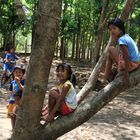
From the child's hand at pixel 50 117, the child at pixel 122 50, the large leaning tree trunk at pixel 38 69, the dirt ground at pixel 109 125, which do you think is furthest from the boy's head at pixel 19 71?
the large leaning tree trunk at pixel 38 69

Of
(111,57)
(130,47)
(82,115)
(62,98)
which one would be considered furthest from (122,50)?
(82,115)

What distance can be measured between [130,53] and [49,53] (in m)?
1.32

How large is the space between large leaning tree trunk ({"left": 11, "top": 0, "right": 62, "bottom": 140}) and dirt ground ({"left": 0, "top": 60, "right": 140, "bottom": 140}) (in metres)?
3.07

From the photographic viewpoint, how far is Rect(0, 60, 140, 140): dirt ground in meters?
7.17

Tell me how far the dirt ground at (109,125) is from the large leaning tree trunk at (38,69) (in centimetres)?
307

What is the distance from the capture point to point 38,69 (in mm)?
3383

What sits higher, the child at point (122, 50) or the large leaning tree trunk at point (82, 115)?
the child at point (122, 50)

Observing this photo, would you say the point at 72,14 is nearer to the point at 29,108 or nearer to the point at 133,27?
the point at 133,27

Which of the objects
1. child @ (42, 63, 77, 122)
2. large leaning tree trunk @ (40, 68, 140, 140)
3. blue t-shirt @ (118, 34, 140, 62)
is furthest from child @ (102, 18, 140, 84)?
child @ (42, 63, 77, 122)

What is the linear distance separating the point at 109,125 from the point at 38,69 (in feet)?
17.6

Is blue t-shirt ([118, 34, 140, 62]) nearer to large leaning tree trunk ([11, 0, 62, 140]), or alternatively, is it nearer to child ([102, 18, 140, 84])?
child ([102, 18, 140, 84])

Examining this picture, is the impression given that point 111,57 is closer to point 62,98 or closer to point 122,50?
point 122,50

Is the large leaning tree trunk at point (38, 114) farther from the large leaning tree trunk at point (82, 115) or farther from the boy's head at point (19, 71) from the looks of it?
the boy's head at point (19, 71)

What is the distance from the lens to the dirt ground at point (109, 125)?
717cm
